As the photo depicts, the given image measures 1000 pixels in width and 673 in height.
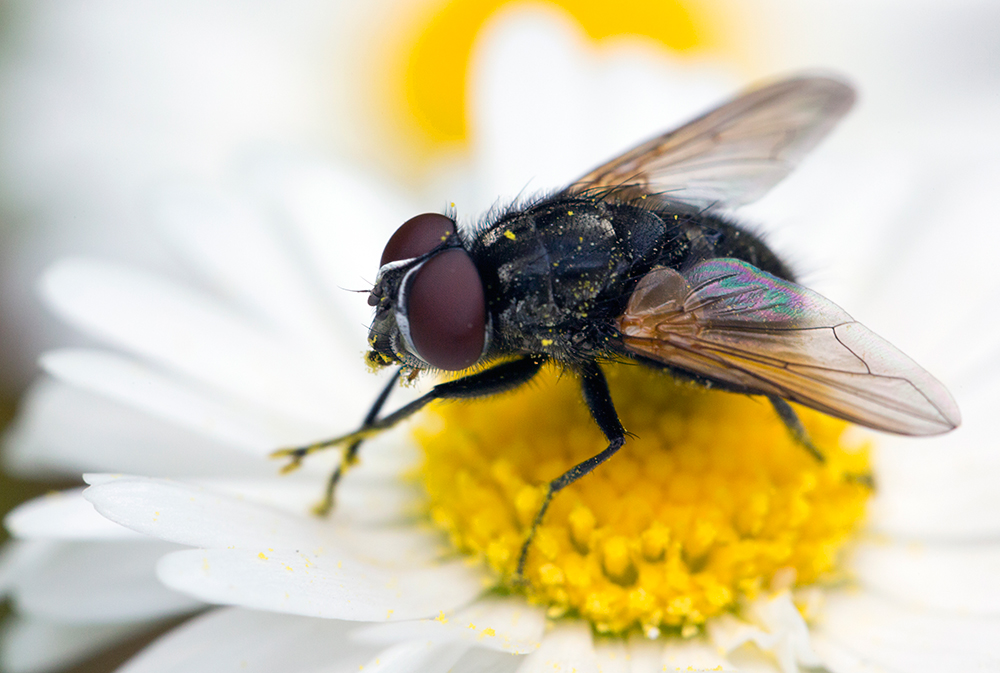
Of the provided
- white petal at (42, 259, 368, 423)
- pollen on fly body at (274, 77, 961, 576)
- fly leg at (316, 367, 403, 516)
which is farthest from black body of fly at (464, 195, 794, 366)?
white petal at (42, 259, 368, 423)

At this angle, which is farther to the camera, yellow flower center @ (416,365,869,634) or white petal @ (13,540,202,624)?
white petal @ (13,540,202,624)

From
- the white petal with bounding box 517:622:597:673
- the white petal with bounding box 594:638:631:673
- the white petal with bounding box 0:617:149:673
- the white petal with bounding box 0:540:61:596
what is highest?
the white petal with bounding box 0:540:61:596

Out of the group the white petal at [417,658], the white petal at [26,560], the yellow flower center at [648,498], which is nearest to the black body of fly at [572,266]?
the yellow flower center at [648,498]

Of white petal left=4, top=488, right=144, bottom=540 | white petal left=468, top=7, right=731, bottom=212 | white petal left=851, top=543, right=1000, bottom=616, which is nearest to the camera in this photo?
white petal left=4, top=488, right=144, bottom=540

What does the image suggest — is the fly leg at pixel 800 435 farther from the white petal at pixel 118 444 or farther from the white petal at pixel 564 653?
the white petal at pixel 118 444

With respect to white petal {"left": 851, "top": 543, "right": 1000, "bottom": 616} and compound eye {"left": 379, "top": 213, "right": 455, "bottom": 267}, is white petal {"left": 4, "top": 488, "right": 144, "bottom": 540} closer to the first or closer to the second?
compound eye {"left": 379, "top": 213, "right": 455, "bottom": 267}

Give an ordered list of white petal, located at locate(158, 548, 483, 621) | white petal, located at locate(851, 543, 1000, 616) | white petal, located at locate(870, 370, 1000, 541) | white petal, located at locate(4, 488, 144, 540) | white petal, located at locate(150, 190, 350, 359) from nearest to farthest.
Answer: white petal, located at locate(158, 548, 483, 621), white petal, located at locate(4, 488, 144, 540), white petal, located at locate(851, 543, 1000, 616), white petal, located at locate(870, 370, 1000, 541), white petal, located at locate(150, 190, 350, 359)

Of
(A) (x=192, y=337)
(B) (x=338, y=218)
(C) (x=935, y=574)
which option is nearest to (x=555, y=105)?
(B) (x=338, y=218)

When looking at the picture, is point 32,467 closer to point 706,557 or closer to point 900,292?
point 706,557

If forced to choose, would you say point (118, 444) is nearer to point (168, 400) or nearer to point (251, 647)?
point (168, 400)

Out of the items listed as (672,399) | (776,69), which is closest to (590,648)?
(672,399)
